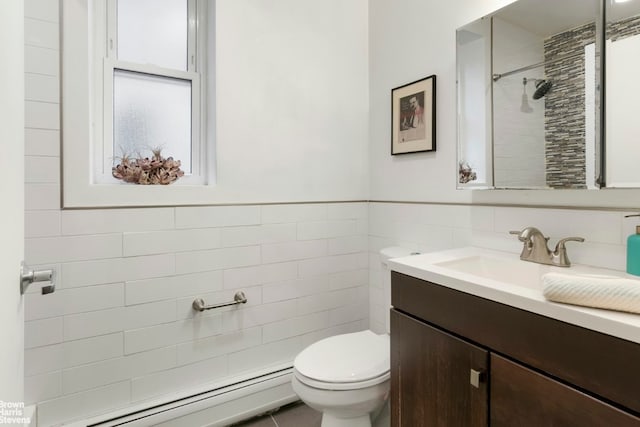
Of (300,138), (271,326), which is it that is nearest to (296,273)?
(271,326)

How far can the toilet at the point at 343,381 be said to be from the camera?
132 centimetres

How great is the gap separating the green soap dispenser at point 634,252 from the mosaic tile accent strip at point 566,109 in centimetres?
23

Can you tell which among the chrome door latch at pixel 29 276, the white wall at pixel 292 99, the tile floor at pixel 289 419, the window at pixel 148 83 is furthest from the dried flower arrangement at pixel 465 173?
the chrome door latch at pixel 29 276

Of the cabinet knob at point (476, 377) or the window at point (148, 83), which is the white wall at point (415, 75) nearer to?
the cabinet knob at point (476, 377)

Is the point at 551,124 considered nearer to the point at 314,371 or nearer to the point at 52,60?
the point at 314,371

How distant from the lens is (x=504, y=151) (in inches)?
57.2

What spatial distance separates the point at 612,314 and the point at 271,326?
59.0 inches

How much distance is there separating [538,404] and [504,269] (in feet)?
1.85

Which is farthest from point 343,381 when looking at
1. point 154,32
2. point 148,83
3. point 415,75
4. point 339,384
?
point 154,32

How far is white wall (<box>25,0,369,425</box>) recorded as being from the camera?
54.1 inches

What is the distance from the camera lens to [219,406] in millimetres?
1676

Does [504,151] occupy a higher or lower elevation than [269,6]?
lower

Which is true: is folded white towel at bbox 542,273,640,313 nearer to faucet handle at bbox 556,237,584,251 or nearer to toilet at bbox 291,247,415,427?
faucet handle at bbox 556,237,584,251

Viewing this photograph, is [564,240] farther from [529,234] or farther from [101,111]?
[101,111]
